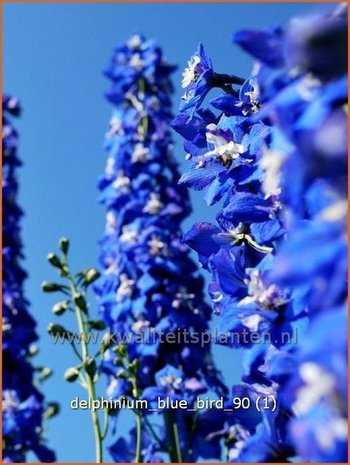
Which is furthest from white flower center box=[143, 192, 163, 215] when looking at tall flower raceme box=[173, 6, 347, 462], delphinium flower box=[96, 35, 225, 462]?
tall flower raceme box=[173, 6, 347, 462]

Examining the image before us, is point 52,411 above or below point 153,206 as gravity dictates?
below

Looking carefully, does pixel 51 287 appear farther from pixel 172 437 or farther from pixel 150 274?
pixel 150 274

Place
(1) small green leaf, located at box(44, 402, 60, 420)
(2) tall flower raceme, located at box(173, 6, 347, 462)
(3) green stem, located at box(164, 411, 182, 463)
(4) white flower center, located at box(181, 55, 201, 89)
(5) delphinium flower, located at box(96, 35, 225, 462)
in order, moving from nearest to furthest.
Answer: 1. (2) tall flower raceme, located at box(173, 6, 347, 462)
2. (4) white flower center, located at box(181, 55, 201, 89)
3. (3) green stem, located at box(164, 411, 182, 463)
4. (5) delphinium flower, located at box(96, 35, 225, 462)
5. (1) small green leaf, located at box(44, 402, 60, 420)

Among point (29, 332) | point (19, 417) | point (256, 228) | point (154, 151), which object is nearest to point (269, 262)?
point (256, 228)

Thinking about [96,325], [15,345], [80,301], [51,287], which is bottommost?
[96,325]

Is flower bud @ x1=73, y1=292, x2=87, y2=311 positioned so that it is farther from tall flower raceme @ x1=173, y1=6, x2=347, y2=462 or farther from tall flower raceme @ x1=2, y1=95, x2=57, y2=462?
tall flower raceme @ x1=2, y1=95, x2=57, y2=462

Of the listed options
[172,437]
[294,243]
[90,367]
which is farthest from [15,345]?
[294,243]
